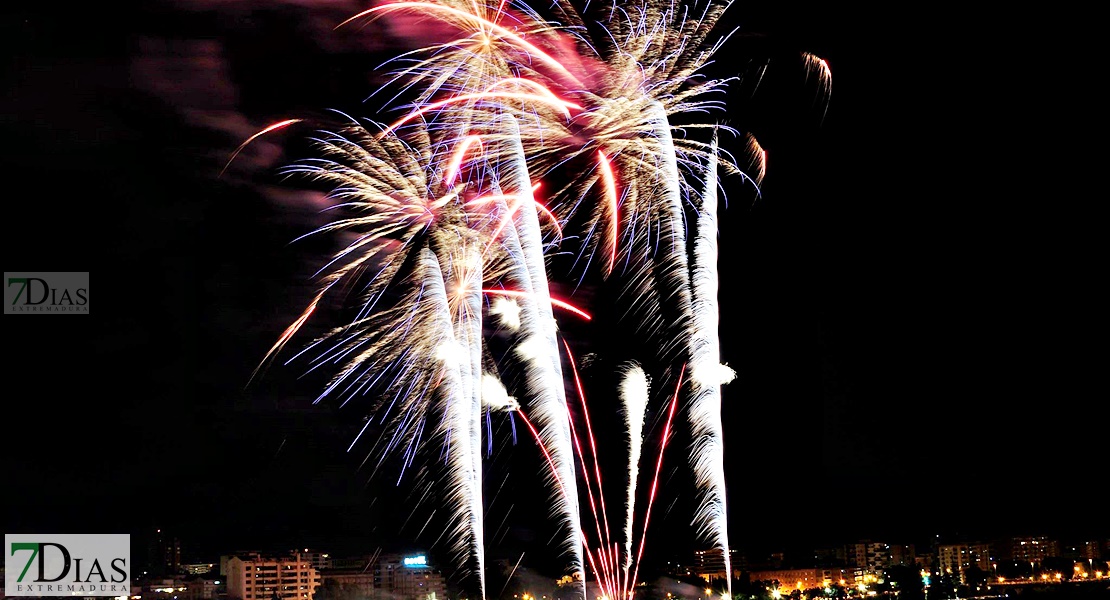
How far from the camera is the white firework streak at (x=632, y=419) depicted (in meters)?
8.92

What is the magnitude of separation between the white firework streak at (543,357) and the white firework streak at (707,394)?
1131 millimetres

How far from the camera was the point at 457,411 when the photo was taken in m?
8.73

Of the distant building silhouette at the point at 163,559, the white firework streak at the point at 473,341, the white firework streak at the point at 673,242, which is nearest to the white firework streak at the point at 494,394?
the white firework streak at the point at 473,341

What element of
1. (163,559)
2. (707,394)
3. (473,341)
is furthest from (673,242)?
(163,559)

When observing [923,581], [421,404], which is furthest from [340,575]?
[421,404]

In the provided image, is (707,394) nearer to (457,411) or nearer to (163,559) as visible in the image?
(457,411)

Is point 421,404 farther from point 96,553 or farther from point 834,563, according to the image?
point 834,563

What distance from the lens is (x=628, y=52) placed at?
808 centimetres

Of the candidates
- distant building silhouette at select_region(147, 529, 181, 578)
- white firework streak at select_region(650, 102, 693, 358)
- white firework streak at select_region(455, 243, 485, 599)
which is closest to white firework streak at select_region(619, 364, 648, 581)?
white firework streak at select_region(650, 102, 693, 358)

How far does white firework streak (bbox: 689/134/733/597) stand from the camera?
8.45 m

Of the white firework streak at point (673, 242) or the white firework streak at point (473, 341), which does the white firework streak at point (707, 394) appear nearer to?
the white firework streak at point (673, 242)

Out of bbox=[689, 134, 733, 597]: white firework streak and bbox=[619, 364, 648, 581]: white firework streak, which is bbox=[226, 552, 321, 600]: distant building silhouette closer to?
bbox=[619, 364, 648, 581]: white firework streak

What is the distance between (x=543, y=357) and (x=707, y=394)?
148 cm

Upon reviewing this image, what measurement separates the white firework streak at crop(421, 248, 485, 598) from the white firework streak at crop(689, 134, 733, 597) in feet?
6.58
